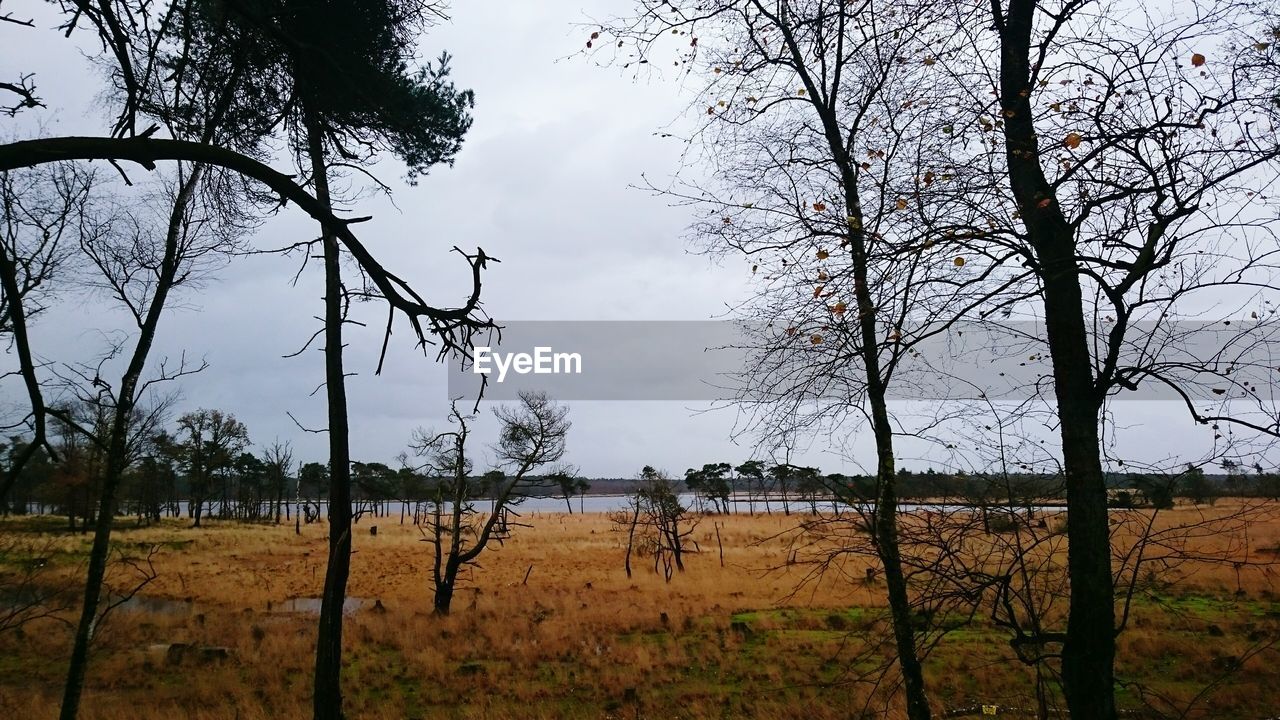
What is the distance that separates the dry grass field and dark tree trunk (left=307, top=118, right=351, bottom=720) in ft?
14.4

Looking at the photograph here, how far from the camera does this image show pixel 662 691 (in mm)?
11602

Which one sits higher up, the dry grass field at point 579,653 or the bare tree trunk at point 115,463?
the bare tree trunk at point 115,463

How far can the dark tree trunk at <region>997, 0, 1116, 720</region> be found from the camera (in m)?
3.12

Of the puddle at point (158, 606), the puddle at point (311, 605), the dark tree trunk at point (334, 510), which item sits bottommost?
the puddle at point (311, 605)

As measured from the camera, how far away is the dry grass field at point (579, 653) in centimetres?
1044

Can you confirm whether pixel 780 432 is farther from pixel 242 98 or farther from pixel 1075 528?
pixel 242 98

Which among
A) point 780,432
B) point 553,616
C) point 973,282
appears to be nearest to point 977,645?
point 553,616

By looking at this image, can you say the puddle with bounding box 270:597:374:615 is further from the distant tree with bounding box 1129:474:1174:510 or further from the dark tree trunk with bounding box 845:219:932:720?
the distant tree with bounding box 1129:474:1174:510

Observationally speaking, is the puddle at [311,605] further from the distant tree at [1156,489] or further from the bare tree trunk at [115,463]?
the distant tree at [1156,489]

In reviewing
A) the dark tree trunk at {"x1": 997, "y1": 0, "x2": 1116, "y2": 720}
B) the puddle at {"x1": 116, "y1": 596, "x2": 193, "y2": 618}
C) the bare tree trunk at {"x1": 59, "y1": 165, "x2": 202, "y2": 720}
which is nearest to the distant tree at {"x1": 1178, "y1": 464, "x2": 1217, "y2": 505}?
the dark tree trunk at {"x1": 997, "y1": 0, "x2": 1116, "y2": 720}

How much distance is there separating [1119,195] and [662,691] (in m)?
11.2

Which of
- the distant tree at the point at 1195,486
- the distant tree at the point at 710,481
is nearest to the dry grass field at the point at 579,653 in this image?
the distant tree at the point at 1195,486

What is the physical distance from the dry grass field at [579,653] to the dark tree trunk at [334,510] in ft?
14.4

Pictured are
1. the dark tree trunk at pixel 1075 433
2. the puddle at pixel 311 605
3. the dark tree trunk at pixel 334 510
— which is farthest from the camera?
the puddle at pixel 311 605
